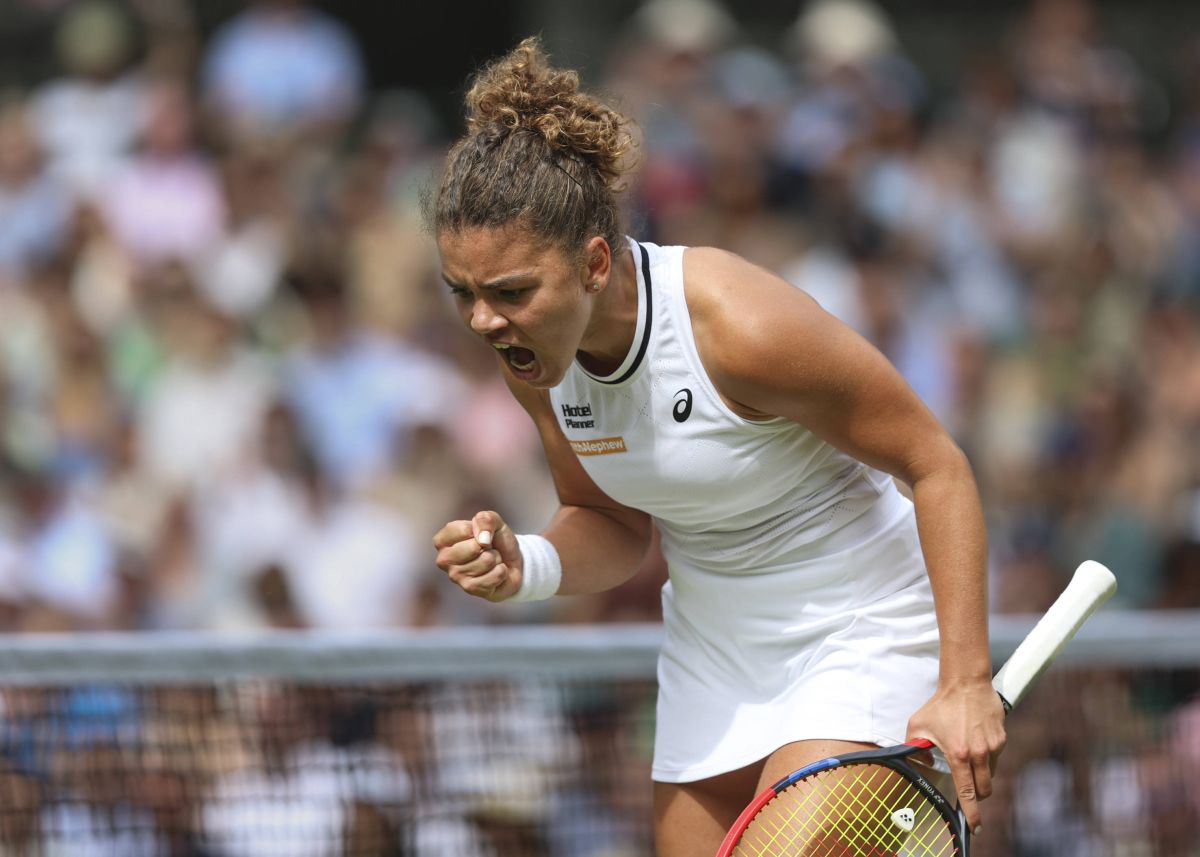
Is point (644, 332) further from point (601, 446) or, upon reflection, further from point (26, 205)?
point (26, 205)

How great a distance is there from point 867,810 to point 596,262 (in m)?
1.05

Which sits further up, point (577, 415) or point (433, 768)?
point (577, 415)

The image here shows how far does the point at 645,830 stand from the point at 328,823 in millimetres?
887

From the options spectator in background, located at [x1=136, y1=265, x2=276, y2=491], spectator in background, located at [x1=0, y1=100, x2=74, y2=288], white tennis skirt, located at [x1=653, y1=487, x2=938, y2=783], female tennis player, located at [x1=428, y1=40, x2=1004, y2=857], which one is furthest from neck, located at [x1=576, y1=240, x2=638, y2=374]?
spectator in background, located at [x1=0, y1=100, x2=74, y2=288]

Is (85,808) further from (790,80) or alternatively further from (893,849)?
(790,80)

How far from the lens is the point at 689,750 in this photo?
3.37 m

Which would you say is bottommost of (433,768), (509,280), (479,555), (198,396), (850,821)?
(433,768)

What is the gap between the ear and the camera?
3.01 metres

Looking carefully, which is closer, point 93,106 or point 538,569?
point 538,569

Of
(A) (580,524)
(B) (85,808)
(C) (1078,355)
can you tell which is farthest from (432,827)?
(C) (1078,355)

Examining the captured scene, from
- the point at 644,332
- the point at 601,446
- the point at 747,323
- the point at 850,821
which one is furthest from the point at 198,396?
the point at 850,821

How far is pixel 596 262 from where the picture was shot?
3.03 metres

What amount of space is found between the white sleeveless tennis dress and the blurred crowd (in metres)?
2.68

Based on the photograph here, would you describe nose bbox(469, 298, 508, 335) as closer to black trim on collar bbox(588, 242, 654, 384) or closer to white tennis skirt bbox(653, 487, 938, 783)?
black trim on collar bbox(588, 242, 654, 384)
